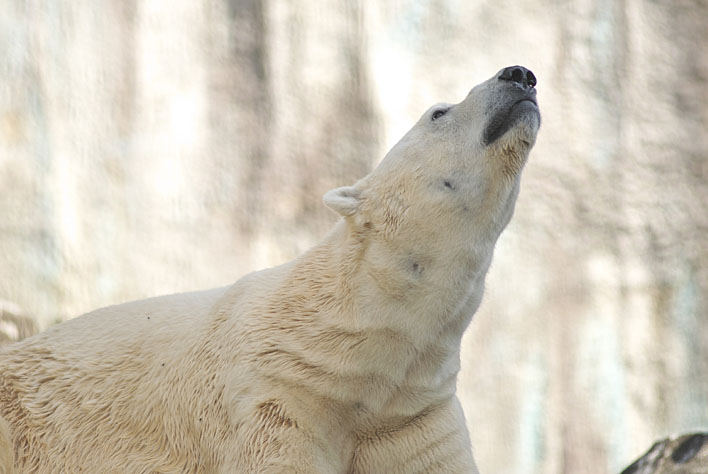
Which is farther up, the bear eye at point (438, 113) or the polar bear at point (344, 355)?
the bear eye at point (438, 113)

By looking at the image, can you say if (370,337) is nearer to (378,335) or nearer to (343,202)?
(378,335)

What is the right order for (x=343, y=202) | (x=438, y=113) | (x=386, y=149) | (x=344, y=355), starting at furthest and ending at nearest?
(x=386, y=149) < (x=438, y=113) < (x=343, y=202) < (x=344, y=355)

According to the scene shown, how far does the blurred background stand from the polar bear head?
5.80 feet

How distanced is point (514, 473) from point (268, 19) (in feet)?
8.55

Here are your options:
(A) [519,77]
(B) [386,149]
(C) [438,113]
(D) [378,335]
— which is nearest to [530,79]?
(A) [519,77]

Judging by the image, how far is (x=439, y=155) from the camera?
→ 9.56 feet

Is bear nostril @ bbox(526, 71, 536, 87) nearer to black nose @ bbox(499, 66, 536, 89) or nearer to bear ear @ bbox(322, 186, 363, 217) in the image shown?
black nose @ bbox(499, 66, 536, 89)

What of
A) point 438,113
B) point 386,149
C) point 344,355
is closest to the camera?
point 344,355

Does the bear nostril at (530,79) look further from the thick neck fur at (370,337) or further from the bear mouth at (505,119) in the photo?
the thick neck fur at (370,337)

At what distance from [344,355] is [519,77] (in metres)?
1.03

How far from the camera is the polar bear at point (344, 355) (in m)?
2.81

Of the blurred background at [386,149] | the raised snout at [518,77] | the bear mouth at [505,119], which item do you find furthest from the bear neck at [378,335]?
the blurred background at [386,149]

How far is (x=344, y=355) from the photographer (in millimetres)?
2826

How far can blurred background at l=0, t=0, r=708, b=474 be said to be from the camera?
4.48 metres
